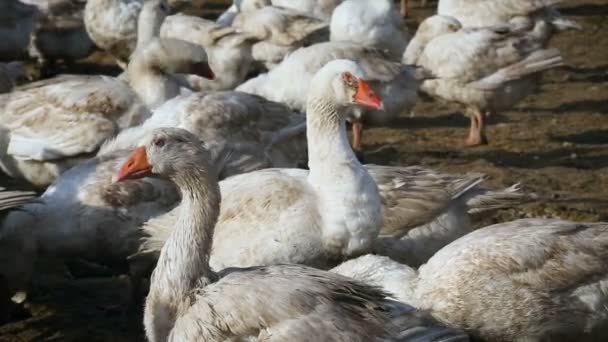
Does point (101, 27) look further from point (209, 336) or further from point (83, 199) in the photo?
point (209, 336)

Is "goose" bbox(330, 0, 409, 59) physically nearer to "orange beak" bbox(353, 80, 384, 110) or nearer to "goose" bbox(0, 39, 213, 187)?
"goose" bbox(0, 39, 213, 187)

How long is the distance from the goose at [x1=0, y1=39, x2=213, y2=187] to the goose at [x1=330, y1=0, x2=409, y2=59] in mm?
2704

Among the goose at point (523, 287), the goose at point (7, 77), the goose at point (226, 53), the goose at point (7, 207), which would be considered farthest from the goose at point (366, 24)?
the goose at point (523, 287)

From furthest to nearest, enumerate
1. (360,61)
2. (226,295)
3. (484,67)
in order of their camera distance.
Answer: (484,67), (360,61), (226,295)

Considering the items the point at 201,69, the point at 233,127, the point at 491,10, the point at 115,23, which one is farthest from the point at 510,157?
the point at 115,23

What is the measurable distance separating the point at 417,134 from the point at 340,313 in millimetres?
6250

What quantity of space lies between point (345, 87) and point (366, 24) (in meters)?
4.83

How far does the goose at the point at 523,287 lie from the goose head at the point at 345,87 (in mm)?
1154

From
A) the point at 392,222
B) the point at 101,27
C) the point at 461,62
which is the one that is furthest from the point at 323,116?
the point at 101,27

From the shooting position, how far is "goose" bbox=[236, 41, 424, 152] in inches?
407

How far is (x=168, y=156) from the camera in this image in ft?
19.7

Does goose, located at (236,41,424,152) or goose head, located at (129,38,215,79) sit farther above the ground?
goose head, located at (129,38,215,79)

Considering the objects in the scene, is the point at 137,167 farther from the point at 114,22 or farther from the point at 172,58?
the point at 114,22

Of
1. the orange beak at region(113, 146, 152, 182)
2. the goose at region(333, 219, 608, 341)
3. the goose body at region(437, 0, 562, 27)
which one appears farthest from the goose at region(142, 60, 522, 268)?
the goose body at region(437, 0, 562, 27)
